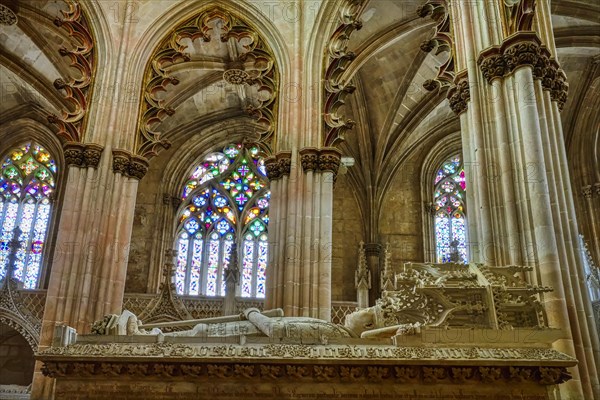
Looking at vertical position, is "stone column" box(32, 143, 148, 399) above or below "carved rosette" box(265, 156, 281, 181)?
below

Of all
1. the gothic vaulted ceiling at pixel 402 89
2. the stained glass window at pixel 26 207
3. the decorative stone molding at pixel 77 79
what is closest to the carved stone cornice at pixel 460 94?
the gothic vaulted ceiling at pixel 402 89

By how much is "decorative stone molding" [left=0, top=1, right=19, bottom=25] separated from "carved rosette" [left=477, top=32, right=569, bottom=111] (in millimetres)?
11479

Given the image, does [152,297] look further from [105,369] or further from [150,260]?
[105,369]

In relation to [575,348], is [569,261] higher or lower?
higher

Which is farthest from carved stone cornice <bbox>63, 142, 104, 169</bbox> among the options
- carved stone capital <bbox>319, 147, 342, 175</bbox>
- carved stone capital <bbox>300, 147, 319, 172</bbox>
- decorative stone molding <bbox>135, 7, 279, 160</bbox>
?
carved stone capital <bbox>319, 147, 342, 175</bbox>

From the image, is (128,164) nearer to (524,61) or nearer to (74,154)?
(74,154)

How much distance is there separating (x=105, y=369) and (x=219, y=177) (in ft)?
47.8

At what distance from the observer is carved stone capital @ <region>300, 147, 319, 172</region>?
10844mm

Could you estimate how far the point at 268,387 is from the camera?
4.74 metres

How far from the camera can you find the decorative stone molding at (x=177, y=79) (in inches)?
451

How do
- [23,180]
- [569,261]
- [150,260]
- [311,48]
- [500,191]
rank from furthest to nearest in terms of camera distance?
[23,180] → [150,260] → [311,48] → [500,191] → [569,261]

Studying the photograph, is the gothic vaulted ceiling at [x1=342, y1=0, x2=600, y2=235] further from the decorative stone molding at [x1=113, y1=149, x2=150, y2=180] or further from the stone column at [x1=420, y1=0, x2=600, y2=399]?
the stone column at [x1=420, y1=0, x2=600, y2=399]

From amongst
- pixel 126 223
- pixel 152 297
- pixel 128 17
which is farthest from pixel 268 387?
pixel 152 297

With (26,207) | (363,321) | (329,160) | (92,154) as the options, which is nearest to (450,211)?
(329,160)
